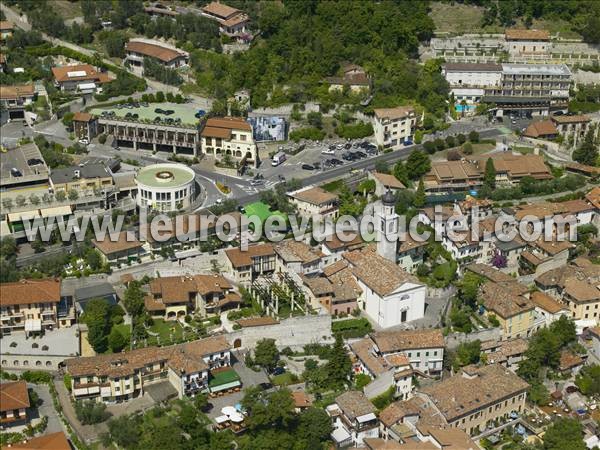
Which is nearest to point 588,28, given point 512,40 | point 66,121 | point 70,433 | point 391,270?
point 512,40

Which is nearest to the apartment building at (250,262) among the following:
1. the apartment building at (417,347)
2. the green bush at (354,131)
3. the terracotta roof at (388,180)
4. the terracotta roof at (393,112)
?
the apartment building at (417,347)

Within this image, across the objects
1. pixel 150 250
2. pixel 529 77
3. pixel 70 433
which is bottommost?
pixel 70 433

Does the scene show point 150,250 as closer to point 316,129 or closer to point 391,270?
point 391,270

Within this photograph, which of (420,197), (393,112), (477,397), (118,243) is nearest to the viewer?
(477,397)

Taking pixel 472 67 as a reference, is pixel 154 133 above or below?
below

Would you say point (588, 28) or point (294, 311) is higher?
point (588, 28)

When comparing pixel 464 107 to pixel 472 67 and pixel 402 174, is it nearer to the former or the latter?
pixel 472 67

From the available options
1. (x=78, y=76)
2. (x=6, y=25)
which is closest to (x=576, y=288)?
(x=78, y=76)
